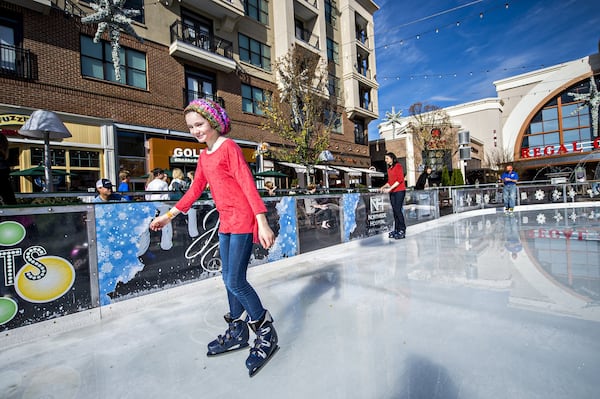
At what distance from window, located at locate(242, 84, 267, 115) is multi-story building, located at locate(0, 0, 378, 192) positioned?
2.0 inches

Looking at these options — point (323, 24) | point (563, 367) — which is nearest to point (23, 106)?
point (563, 367)

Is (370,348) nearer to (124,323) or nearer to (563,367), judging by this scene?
(563,367)

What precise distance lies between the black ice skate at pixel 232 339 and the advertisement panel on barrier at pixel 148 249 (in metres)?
1.41

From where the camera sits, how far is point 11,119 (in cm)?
772

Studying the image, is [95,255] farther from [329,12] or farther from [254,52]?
[329,12]

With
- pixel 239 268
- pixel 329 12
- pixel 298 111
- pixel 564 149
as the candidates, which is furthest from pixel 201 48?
pixel 564 149

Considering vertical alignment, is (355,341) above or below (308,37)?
below

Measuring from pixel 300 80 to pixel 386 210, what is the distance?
911cm

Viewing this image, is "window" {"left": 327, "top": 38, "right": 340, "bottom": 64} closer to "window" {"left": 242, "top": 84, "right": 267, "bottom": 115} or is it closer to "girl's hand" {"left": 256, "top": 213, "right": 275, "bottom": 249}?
"window" {"left": 242, "top": 84, "right": 267, "bottom": 115}

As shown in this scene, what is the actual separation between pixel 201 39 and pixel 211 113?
13.0m

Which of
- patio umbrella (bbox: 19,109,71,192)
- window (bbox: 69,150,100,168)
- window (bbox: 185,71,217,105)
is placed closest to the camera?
patio umbrella (bbox: 19,109,71,192)

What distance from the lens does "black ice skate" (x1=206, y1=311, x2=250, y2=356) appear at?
5.90ft

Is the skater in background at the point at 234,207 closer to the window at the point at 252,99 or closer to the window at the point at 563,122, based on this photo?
the window at the point at 252,99

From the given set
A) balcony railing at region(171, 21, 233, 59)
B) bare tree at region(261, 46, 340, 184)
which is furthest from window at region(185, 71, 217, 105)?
bare tree at region(261, 46, 340, 184)
